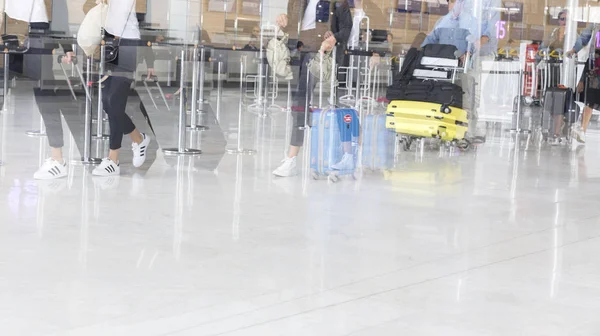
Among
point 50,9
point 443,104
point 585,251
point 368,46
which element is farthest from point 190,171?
point 368,46

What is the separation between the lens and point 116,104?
6.57 m

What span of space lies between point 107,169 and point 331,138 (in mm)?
1496

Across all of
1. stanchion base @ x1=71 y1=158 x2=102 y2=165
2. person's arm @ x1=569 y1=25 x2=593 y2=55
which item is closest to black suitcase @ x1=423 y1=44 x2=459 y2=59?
person's arm @ x1=569 y1=25 x2=593 y2=55

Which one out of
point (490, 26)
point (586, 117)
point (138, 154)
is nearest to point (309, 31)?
point (138, 154)

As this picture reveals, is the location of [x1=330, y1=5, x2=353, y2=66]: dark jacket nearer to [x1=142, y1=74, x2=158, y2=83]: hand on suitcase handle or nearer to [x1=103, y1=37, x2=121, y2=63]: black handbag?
[x1=103, y1=37, x2=121, y2=63]: black handbag

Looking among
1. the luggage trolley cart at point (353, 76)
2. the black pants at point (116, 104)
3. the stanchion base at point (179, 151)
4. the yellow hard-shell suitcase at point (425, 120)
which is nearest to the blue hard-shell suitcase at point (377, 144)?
the yellow hard-shell suitcase at point (425, 120)

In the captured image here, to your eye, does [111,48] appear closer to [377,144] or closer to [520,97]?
[377,144]

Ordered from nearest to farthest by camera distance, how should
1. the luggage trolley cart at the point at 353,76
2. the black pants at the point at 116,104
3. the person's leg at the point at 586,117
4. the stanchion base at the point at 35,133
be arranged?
the black pants at the point at 116,104, the stanchion base at the point at 35,133, the person's leg at the point at 586,117, the luggage trolley cart at the point at 353,76

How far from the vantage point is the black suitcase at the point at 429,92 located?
8211mm

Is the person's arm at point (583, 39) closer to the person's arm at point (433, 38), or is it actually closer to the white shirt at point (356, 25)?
the white shirt at point (356, 25)

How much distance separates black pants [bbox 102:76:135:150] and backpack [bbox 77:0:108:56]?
258 mm

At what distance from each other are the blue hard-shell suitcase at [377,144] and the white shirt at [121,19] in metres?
1.90

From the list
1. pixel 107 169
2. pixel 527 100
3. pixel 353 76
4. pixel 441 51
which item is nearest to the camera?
pixel 107 169

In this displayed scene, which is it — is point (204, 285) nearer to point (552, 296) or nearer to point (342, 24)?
point (552, 296)
